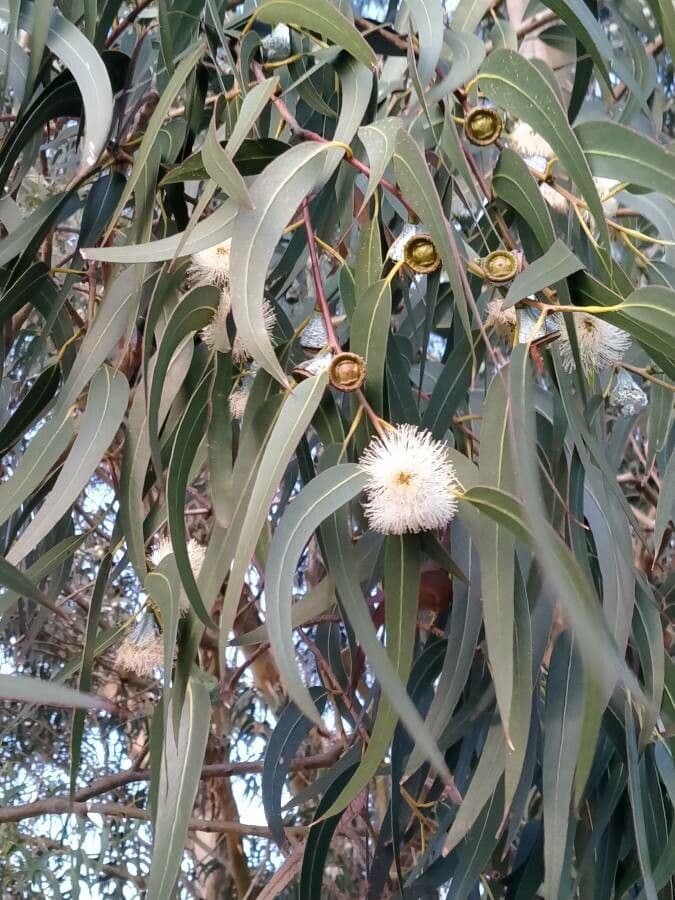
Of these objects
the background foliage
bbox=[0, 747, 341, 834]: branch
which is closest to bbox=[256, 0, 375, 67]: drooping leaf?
the background foliage

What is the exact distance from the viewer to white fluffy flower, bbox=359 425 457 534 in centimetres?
59

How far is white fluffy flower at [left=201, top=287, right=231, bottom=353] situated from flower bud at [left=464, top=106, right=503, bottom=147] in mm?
204

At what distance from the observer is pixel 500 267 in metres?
0.67

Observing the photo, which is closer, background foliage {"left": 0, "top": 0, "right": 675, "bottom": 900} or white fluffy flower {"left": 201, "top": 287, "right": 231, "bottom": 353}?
background foliage {"left": 0, "top": 0, "right": 675, "bottom": 900}

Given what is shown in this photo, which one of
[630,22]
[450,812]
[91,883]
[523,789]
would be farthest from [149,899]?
[91,883]

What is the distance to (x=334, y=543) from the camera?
25.9 inches

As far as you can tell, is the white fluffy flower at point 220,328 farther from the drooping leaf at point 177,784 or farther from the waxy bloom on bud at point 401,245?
the drooping leaf at point 177,784

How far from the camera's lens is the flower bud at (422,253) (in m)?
0.68

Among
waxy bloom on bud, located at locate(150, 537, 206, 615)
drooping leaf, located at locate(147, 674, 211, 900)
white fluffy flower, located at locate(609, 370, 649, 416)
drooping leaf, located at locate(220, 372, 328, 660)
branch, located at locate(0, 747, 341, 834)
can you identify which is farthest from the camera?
branch, located at locate(0, 747, 341, 834)

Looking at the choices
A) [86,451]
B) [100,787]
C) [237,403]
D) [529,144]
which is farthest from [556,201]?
[100,787]

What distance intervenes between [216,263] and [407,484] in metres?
0.25

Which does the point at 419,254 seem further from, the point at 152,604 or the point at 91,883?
the point at 91,883

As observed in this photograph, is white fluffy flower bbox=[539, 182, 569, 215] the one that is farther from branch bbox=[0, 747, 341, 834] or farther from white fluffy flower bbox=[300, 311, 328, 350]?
branch bbox=[0, 747, 341, 834]

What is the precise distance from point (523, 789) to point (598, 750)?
13 cm
